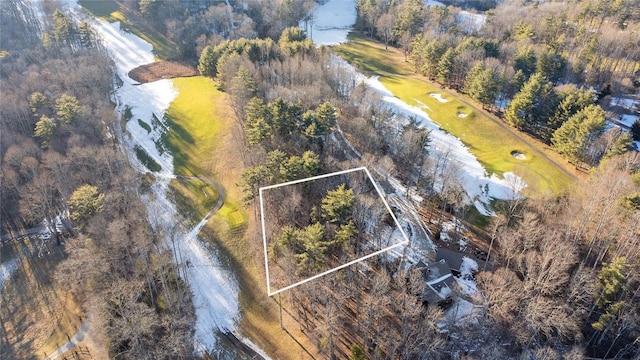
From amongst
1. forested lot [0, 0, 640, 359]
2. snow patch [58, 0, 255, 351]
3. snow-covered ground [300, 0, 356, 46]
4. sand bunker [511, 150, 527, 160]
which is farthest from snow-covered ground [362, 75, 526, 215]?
snow-covered ground [300, 0, 356, 46]

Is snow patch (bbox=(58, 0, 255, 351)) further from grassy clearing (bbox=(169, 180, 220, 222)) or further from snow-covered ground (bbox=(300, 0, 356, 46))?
snow-covered ground (bbox=(300, 0, 356, 46))

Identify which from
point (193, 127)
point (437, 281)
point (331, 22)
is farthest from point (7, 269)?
point (331, 22)

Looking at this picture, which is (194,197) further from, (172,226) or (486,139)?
(486,139)

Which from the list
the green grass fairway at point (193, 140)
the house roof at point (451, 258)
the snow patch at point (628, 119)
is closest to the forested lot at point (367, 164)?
the house roof at point (451, 258)

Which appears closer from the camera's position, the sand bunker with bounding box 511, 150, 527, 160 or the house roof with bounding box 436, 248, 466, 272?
the house roof with bounding box 436, 248, 466, 272

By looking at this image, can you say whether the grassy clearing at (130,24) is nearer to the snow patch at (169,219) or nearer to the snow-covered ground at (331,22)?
the snow patch at (169,219)

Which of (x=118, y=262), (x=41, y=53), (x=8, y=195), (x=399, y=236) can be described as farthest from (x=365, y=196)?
(x=41, y=53)
